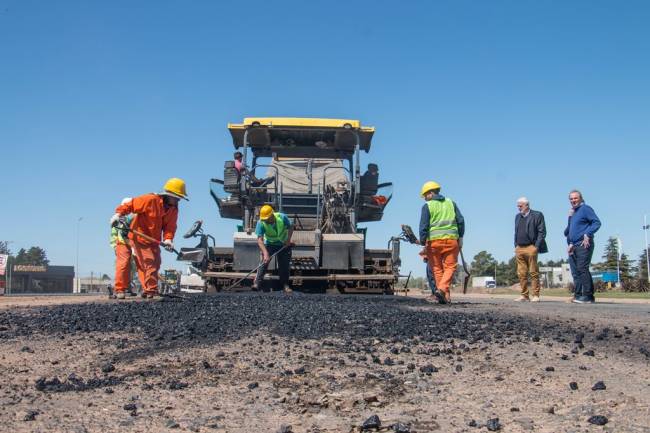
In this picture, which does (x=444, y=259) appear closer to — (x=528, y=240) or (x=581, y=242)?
(x=528, y=240)

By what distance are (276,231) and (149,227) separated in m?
2.79

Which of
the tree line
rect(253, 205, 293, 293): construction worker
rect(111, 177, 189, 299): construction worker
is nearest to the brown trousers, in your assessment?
rect(253, 205, 293, 293): construction worker

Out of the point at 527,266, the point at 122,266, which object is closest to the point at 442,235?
the point at 527,266

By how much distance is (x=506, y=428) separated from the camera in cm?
262

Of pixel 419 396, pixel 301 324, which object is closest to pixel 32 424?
pixel 419 396

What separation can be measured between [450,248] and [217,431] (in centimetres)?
569

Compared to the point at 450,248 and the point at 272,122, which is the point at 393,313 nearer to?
the point at 450,248

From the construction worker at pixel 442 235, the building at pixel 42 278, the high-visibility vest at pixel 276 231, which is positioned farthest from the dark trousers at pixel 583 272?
the building at pixel 42 278

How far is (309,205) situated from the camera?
12.3 metres

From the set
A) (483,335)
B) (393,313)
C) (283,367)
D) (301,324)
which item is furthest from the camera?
(393,313)

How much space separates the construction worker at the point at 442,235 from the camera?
7941mm

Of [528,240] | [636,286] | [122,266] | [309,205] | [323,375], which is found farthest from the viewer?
[636,286]

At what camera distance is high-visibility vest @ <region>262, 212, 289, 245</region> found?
10461mm

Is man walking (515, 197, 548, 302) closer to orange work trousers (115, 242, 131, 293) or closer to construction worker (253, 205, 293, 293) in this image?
construction worker (253, 205, 293, 293)
